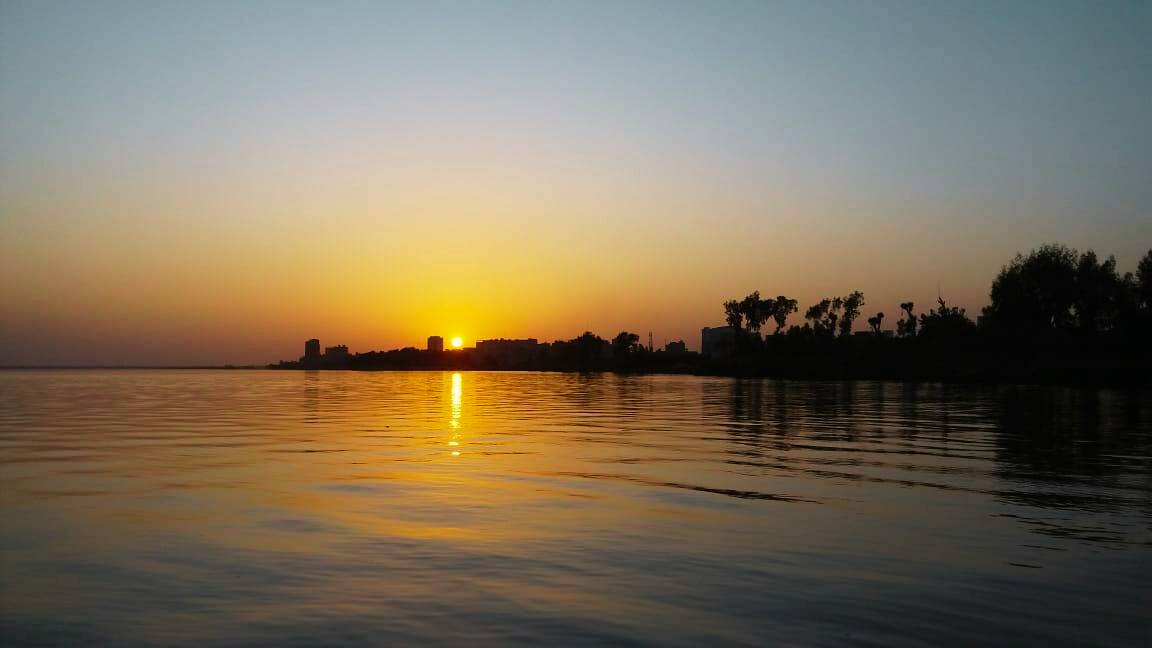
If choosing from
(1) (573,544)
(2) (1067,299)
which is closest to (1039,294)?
(2) (1067,299)

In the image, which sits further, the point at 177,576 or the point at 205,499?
the point at 205,499

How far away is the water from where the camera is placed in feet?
32.5

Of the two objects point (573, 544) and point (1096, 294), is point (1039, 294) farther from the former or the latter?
point (573, 544)

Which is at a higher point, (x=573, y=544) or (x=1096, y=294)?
(x=1096, y=294)

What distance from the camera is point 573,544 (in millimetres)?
14367

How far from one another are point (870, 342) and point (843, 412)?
148482 millimetres

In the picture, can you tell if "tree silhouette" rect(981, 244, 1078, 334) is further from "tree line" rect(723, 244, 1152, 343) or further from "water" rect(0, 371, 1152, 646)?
"water" rect(0, 371, 1152, 646)

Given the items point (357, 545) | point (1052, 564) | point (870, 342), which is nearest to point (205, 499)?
point (357, 545)

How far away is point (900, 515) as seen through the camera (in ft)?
57.0

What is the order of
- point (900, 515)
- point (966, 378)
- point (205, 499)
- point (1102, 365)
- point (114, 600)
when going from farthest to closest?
point (966, 378)
point (1102, 365)
point (205, 499)
point (900, 515)
point (114, 600)

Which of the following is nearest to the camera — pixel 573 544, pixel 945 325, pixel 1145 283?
pixel 573 544

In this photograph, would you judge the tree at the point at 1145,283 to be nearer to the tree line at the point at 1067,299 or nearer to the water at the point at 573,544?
the tree line at the point at 1067,299

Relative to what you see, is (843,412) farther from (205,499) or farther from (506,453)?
(205,499)

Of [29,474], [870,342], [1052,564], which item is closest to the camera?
[1052,564]
